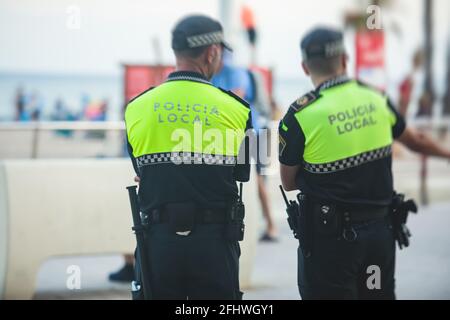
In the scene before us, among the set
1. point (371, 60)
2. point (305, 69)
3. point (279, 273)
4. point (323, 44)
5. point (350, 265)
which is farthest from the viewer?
point (371, 60)

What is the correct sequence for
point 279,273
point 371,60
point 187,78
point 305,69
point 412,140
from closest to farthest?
point 187,78
point 305,69
point 412,140
point 279,273
point 371,60

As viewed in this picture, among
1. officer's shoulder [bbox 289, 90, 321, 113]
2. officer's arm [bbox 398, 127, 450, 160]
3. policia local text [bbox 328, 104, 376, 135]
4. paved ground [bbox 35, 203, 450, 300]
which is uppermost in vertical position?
officer's shoulder [bbox 289, 90, 321, 113]

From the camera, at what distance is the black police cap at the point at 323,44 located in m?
4.72

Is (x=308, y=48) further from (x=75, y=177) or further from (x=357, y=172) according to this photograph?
(x=75, y=177)

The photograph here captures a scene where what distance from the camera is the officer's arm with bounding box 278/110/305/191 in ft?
15.2

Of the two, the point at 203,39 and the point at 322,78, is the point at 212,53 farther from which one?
the point at 322,78

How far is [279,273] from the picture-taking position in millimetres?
8609

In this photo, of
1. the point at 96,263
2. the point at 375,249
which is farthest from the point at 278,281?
the point at 375,249

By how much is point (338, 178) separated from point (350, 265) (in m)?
0.42

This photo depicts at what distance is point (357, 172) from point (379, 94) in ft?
1.54

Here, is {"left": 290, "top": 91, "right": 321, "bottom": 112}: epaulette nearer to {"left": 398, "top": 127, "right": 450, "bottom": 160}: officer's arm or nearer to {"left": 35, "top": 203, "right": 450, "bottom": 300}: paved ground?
{"left": 398, "top": 127, "right": 450, "bottom": 160}: officer's arm

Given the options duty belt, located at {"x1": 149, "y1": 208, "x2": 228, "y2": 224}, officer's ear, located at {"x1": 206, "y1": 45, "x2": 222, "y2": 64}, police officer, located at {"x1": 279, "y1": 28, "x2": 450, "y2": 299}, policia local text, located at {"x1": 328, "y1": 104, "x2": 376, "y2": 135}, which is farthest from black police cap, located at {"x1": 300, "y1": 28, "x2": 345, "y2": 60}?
duty belt, located at {"x1": 149, "y1": 208, "x2": 228, "y2": 224}

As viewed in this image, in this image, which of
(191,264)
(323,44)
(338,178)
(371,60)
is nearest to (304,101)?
(323,44)

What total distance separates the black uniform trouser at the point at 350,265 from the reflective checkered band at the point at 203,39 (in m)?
1.05
